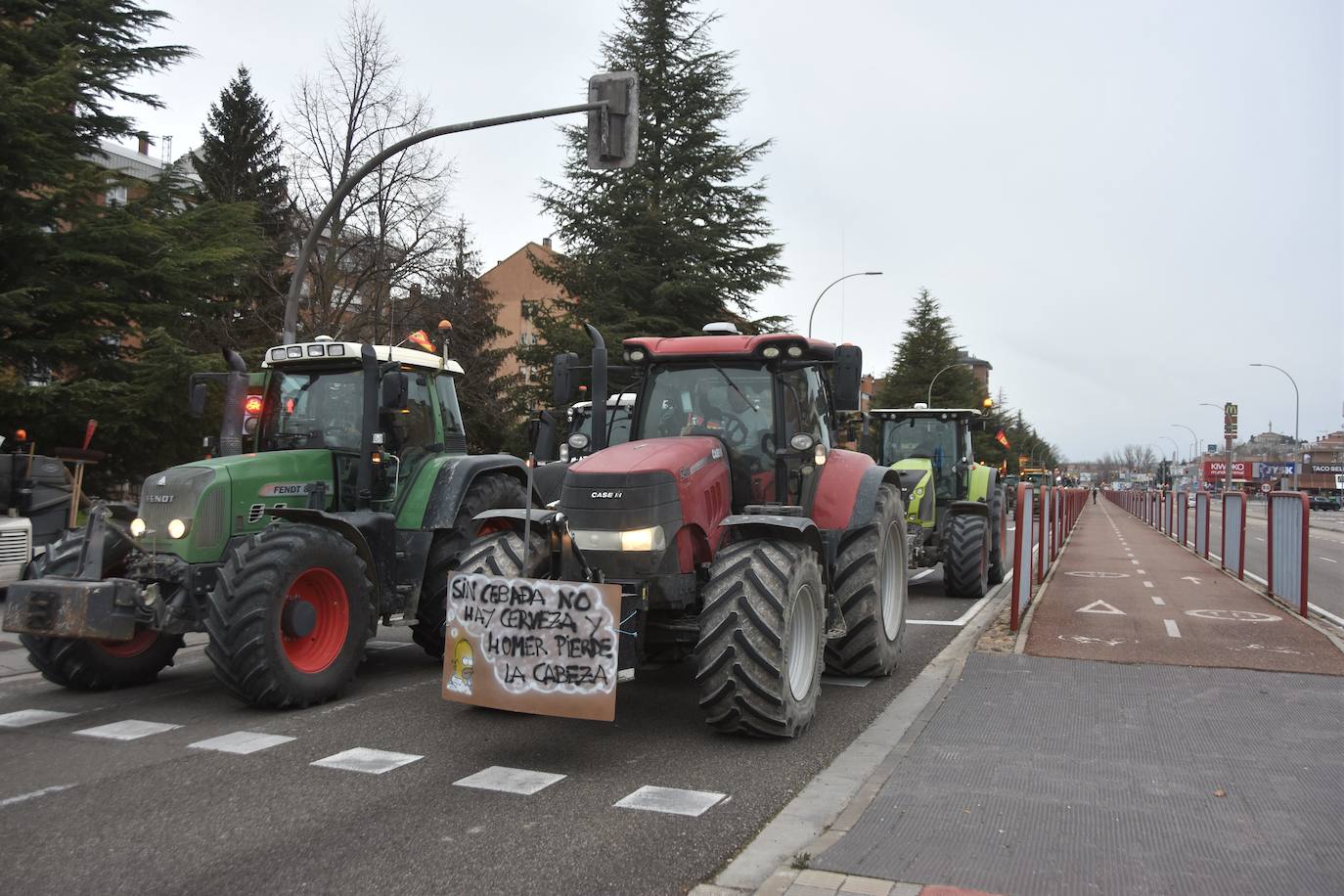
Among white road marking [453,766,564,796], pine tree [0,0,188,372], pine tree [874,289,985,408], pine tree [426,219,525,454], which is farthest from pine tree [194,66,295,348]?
pine tree [874,289,985,408]

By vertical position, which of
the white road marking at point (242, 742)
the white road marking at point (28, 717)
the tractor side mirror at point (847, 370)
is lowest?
the white road marking at point (28, 717)

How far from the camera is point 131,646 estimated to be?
766 centimetres

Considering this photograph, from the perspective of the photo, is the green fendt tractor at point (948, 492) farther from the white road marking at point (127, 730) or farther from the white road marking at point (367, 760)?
the white road marking at point (127, 730)

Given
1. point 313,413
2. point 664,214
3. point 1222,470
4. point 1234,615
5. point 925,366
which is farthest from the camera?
point 1222,470

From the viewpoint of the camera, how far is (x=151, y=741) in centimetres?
612

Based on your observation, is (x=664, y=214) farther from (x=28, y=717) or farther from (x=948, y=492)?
(x=28, y=717)

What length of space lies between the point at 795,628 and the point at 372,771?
2674mm

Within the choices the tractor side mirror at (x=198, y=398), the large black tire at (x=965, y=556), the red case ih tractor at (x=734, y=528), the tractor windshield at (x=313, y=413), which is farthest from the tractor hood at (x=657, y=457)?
the large black tire at (x=965, y=556)

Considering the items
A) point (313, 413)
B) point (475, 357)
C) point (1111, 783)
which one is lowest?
point (1111, 783)

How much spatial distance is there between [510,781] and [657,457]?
212cm

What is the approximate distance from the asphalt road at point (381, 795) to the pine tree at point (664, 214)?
2152 centimetres

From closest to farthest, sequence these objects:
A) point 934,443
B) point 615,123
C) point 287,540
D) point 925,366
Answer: point 287,540, point 615,123, point 934,443, point 925,366

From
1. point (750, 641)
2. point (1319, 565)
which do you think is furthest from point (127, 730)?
point (1319, 565)

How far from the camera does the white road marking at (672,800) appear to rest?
15.8 feet
